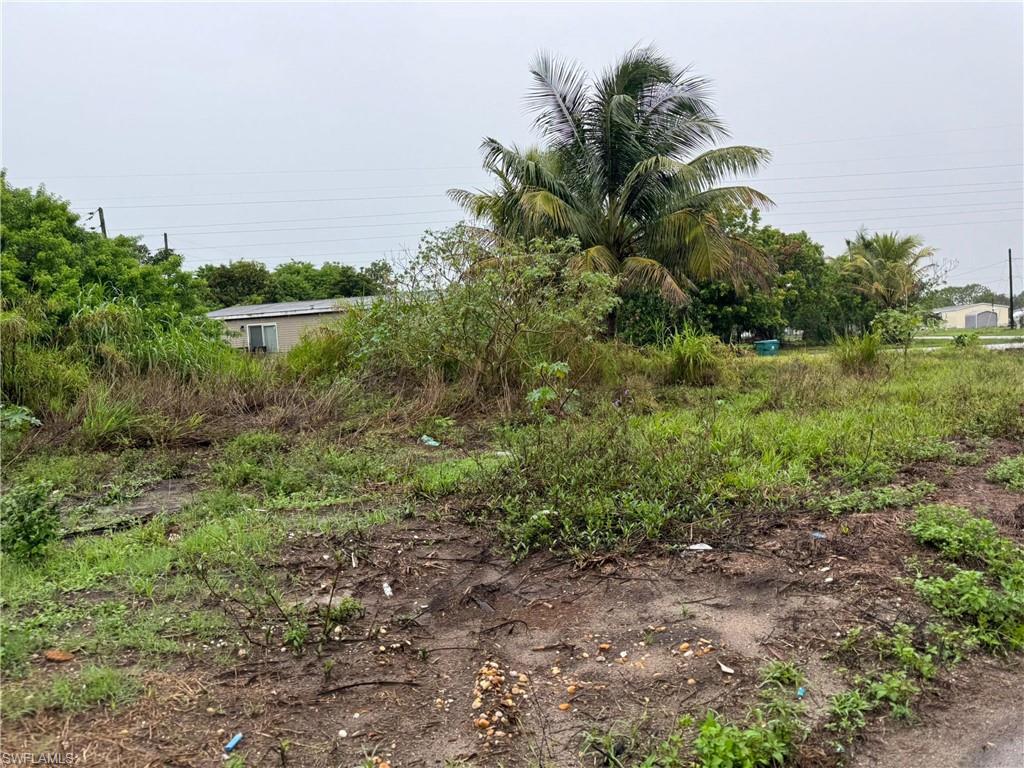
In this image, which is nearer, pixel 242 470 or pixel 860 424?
pixel 242 470

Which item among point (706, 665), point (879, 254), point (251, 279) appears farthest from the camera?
point (251, 279)

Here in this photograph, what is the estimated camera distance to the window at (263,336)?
23797mm

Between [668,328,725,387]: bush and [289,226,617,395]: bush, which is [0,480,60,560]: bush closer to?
[289,226,617,395]: bush

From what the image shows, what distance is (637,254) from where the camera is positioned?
14961 millimetres

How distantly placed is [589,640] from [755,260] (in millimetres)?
15631

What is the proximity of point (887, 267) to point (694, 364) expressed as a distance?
984 inches

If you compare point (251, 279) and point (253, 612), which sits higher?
point (251, 279)

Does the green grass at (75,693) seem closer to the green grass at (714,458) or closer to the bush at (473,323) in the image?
the green grass at (714,458)

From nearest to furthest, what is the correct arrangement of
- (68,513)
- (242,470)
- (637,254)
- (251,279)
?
(68,513), (242,470), (637,254), (251,279)

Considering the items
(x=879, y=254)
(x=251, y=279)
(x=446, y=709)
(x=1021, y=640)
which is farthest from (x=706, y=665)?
(x=251, y=279)

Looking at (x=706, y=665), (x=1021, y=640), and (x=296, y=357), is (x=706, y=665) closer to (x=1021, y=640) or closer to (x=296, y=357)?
(x=1021, y=640)

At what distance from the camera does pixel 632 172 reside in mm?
13711

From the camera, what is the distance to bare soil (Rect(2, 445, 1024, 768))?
6.64 ft

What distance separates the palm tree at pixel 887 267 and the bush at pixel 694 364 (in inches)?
860
